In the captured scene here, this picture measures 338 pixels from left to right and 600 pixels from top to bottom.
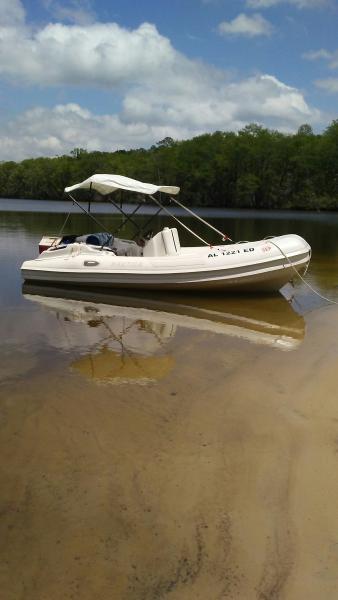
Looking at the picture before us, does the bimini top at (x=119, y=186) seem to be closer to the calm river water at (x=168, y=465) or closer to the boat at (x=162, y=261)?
the boat at (x=162, y=261)

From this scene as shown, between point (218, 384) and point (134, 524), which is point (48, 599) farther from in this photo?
point (218, 384)

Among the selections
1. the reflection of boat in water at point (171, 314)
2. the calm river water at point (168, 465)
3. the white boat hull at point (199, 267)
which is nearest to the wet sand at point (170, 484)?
the calm river water at point (168, 465)

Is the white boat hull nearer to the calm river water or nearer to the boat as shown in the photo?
the boat

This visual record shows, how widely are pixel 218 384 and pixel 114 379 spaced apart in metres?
1.14

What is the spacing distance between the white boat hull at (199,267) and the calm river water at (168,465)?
7.51 feet

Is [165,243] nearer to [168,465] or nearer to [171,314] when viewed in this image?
[171,314]

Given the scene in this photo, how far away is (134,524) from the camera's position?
3236mm

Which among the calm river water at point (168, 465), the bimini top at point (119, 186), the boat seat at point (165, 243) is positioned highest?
the bimini top at point (119, 186)

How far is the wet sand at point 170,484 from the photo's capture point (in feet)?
9.23

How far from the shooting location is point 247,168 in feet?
233

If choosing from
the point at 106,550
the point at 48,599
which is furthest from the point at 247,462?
the point at 48,599

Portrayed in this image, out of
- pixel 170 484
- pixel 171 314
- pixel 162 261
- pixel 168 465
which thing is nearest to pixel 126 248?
pixel 162 261

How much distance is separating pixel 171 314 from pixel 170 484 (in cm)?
548

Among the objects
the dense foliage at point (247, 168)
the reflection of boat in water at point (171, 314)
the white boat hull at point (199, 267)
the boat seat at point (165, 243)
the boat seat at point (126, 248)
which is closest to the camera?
the reflection of boat in water at point (171, 314)
